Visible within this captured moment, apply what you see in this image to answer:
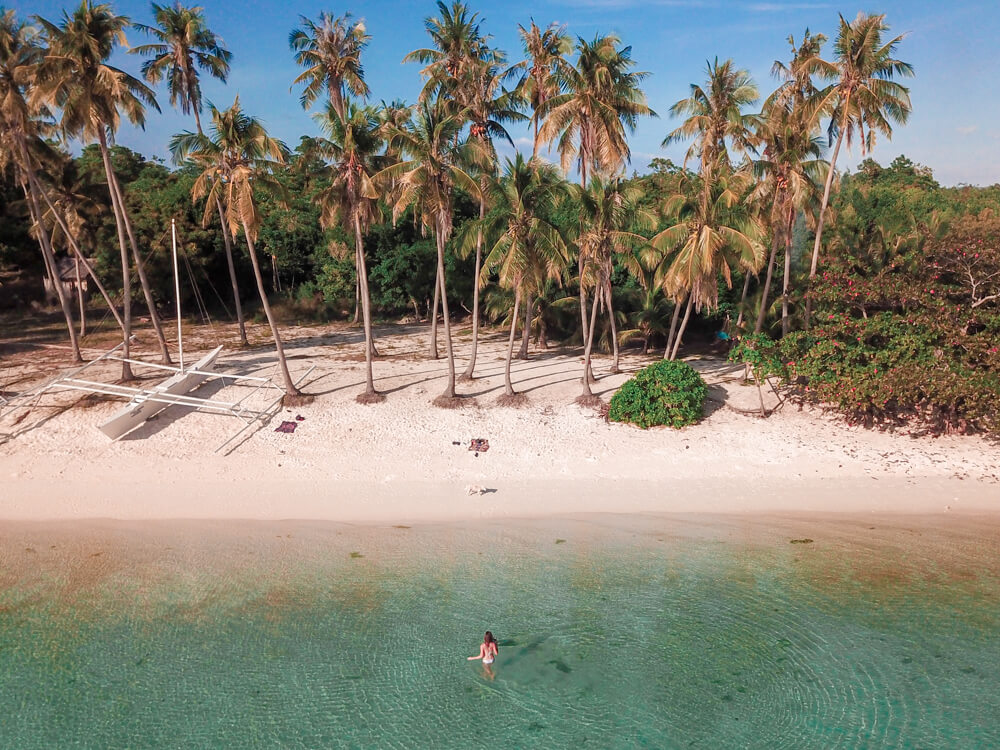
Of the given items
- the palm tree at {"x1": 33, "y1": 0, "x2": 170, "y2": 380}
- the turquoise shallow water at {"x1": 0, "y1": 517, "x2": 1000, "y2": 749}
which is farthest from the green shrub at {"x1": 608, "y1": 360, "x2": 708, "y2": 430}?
the palm tree at {"x1": 33, "y1": 0, "x2": 170, "y2": 380}

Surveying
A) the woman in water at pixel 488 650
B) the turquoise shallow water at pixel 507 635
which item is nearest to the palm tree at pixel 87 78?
the turquoise shallow water at pixel 507 635

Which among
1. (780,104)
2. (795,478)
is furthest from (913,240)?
(795,478)

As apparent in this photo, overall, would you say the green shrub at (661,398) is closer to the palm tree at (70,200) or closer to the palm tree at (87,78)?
the palm tree at (87,78)

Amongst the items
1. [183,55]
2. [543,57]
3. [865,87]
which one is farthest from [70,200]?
[865,87]

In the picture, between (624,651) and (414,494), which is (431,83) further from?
(624,651)

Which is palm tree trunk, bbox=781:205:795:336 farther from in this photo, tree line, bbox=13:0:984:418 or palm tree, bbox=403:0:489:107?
palm tree, bbox=403:0:489:107

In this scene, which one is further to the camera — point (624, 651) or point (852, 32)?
point (852, 32)
